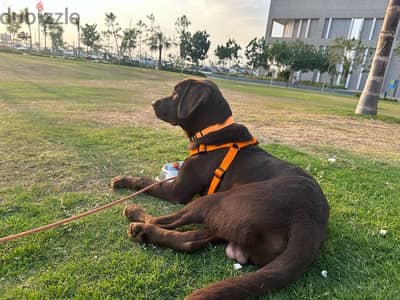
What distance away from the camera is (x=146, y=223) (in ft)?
7.79

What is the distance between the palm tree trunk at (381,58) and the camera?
31.8 ft

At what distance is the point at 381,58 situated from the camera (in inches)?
405

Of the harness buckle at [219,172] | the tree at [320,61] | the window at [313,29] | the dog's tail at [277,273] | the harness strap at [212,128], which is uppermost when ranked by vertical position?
the window at [313,29]

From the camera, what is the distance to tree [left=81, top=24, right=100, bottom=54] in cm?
6116

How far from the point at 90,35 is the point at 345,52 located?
48.1 m

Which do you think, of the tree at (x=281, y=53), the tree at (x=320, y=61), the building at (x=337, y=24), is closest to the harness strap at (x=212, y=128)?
the tree at (x=281, y=53)

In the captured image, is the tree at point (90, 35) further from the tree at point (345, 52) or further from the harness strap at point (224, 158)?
the harness strap at point (224, 158)

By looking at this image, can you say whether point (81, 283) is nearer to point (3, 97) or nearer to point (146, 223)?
point (146, 223)

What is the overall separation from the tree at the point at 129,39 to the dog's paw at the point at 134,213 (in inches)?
2356

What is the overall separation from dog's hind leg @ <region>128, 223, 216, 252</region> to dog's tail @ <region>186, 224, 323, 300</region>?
577mm

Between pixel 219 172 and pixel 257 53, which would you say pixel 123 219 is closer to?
pixel 219 172

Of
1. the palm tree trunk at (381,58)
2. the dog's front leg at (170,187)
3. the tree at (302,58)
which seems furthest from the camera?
the tree at (302,58)

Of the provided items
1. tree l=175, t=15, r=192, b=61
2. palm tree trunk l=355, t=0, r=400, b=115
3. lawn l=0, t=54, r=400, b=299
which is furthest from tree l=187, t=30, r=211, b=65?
lawn l=0, t=54, r=400, b=299

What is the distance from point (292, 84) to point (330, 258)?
4842cm
